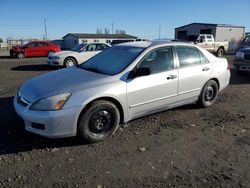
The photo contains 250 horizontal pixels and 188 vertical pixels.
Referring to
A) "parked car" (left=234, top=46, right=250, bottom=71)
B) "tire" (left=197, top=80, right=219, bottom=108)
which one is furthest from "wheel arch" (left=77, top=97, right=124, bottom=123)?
"parked car" (left=234, top=46, right=250, bottom=71)

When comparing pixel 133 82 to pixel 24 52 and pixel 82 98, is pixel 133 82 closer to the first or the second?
pixel 82 98

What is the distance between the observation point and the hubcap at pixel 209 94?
591 cm

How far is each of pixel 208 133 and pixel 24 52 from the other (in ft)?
69.2

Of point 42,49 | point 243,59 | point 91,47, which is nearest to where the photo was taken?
point 243,59

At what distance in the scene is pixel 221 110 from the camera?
5.95 m

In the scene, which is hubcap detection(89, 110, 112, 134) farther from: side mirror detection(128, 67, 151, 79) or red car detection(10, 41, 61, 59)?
red car detection(10, 41, 61, 59)

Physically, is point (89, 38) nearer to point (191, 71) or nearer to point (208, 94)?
point (208, 94)

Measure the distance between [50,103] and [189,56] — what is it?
10.4 feet

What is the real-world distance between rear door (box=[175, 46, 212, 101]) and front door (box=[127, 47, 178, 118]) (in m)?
0.21

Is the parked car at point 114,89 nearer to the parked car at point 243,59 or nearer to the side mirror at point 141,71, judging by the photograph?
the side mirror at point 141,71

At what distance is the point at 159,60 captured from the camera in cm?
494

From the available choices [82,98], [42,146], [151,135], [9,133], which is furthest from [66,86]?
[151,135]

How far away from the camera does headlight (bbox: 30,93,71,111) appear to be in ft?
12.3

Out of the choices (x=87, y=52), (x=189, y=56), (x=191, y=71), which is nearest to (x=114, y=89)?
(x=191, y=71)
